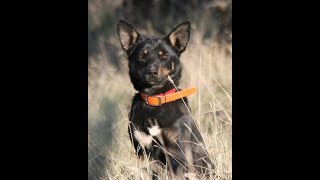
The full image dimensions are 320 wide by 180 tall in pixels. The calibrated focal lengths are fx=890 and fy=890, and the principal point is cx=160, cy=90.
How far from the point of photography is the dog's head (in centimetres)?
581

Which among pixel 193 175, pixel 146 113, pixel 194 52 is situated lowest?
pixel 193 175

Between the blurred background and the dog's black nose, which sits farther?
the blurred background

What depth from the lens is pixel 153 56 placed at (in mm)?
5809

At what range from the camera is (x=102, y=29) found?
235 inches

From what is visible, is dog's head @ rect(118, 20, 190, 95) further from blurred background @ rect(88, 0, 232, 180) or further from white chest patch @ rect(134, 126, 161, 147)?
white chest patch @ rect(134, 126, 161, 147)

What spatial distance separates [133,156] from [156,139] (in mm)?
196

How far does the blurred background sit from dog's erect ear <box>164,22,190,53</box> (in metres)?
0.03

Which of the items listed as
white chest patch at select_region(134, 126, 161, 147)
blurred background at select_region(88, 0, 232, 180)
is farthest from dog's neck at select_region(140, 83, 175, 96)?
white chest patch at select_region(134, 126, 161, 147)

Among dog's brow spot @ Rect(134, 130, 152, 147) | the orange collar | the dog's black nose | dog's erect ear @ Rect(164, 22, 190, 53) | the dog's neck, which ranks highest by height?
dog's erect ear @ Rect(164, 22, 190, 53)

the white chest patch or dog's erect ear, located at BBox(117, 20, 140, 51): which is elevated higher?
dog's erect ear, located at BBox(117, 20, 140, 51)

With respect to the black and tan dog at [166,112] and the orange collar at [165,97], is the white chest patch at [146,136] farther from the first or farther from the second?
the orange collar at [165,97]

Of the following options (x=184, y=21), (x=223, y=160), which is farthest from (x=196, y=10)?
(x=223, y=160)

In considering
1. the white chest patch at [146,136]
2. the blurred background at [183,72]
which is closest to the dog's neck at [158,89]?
the blurred background at [183,72]

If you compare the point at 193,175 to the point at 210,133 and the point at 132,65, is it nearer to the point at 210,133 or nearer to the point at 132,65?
the point at 210,133
